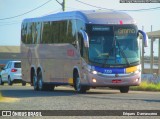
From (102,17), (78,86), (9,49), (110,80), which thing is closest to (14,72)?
(78,86)

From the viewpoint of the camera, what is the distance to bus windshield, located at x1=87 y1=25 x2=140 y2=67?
95.3 feet

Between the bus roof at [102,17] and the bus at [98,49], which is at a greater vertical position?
the bus roof at [102,17]

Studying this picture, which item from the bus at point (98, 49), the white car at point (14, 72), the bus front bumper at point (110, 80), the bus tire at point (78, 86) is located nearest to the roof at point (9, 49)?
the white car at point (14, 72)

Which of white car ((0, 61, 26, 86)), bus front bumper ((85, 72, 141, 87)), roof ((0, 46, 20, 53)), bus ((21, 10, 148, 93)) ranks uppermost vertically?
bus ((21, 10, 148, 93))

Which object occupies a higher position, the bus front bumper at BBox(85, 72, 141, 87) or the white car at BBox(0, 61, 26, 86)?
the bus front bumper at BBox(85, 72, 141, 87)

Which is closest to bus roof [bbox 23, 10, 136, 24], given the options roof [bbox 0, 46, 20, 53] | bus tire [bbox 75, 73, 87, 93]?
bus tire [bbox 75, 73, 87, 93]

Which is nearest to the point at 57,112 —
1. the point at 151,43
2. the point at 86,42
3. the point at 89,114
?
the point at 89,114

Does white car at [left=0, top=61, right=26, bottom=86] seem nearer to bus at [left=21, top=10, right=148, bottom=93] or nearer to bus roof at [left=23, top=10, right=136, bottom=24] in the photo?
bus at [left=21, top=10, right=148, bottom=93]

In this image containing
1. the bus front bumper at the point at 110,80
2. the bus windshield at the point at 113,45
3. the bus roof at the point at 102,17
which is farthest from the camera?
the bus roof at the point at 102,17

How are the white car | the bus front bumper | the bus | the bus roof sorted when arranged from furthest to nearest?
the white car → the bus roof → the bus → the bus front bumper

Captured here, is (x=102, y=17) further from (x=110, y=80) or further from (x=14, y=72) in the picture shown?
(x=14, y=72)

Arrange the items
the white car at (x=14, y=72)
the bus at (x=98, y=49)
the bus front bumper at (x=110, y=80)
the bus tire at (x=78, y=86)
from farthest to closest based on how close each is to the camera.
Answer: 1. the white car at (x=14, y=72)
2. the bus tire at (x=78, y=86)
3. the bus at (x=98, y=49)
4. the bus front bumper at (x=110, y=80)

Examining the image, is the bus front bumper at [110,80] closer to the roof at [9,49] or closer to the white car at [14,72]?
the white car at [14,72]

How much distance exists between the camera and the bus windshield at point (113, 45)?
29.1m
